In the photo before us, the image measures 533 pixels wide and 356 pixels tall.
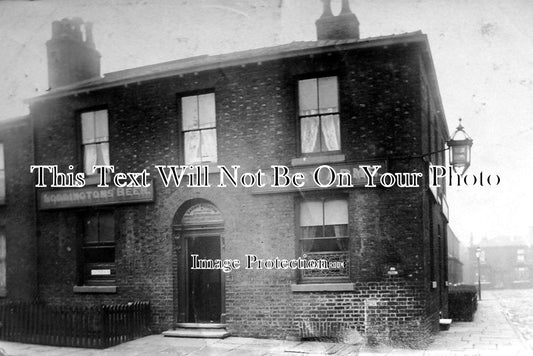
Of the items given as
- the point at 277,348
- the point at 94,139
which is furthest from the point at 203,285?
the point at 94,139

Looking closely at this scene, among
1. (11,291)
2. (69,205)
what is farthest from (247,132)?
(11,291)

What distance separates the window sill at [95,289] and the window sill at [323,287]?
4791 millimetres

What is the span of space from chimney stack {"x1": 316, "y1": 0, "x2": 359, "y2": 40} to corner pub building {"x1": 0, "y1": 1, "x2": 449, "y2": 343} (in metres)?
0.04

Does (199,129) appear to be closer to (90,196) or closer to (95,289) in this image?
(90,196)

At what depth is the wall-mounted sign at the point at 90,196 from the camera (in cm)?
1345

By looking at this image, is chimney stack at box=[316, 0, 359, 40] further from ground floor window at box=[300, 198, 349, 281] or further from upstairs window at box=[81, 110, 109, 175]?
upstairs window at box=[81, 110, 109, 175]

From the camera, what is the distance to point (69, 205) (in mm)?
14266

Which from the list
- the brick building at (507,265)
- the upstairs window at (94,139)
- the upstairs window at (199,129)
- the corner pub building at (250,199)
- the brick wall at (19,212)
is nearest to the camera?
the corner pub building at (250,199)

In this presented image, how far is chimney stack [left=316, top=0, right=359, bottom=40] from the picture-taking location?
1366 centimetres

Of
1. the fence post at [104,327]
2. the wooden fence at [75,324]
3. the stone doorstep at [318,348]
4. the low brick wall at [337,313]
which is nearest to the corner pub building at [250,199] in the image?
the low brick wall at [337,313]

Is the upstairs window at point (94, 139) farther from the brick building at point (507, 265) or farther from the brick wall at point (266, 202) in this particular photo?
the brick building at point (507, 265)

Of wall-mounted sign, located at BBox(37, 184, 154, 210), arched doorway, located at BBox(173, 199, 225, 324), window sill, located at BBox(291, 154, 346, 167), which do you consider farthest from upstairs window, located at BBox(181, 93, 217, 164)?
window sill, located at BBox(291, 154, 346, 167)

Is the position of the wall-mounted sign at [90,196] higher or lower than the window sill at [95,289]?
higher

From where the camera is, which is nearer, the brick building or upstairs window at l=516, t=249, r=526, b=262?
the brick building
